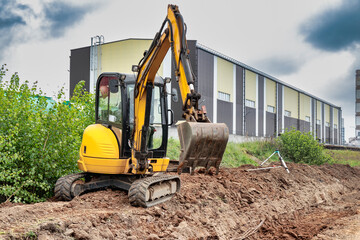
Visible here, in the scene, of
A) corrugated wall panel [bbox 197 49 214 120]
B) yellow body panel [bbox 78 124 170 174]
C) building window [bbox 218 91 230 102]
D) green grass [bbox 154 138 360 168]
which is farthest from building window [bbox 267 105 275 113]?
yellow body panel [bbox 78 124 170 174]

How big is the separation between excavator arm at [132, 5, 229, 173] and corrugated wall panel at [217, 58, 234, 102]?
2320 centimetres

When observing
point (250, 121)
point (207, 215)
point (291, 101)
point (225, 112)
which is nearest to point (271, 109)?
point (250, 121)

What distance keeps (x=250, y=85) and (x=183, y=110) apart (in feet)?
101

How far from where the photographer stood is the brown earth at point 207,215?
19.7 feet

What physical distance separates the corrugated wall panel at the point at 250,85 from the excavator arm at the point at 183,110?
28.6 m

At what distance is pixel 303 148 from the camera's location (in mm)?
22750

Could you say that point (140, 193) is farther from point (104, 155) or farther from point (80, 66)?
point (80, 66)

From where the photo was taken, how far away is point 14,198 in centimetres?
909

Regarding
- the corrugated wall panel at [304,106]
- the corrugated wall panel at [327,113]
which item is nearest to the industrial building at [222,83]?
the corrugated wall panel at [304,106]

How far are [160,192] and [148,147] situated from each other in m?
1.16

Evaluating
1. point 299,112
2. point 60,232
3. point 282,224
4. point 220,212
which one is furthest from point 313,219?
point 299,112

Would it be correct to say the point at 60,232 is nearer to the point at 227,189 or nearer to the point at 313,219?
the point at 227,189

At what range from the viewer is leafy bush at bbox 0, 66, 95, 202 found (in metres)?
9.12

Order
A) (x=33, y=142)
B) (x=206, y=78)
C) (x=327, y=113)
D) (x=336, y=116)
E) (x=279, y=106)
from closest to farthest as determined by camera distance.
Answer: (x=33, y=142)
(x=206, y=78)
(x=279, y=106)
(x=327, y=113)
(x=336, y=116)
